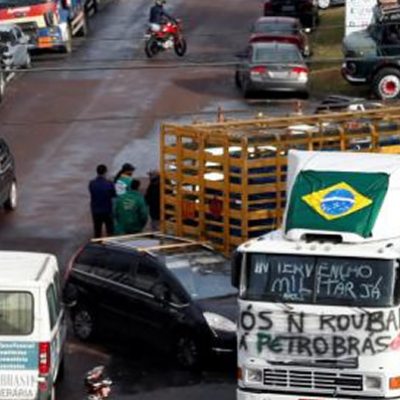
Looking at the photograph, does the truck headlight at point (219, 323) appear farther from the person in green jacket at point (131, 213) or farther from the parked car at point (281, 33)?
the parked car at point (281, 33)

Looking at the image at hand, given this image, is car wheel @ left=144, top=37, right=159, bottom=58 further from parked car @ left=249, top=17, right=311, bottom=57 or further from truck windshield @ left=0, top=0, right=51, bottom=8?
truck windshield @ left=0, top=0, right=51, bottom=8

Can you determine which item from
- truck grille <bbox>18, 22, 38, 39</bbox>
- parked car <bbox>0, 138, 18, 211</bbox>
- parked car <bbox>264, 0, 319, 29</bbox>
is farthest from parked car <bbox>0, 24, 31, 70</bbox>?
parked car <bbox>0, 138, 18, 211</bbox>

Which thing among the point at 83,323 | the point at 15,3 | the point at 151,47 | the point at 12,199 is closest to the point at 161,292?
the point at 83,323

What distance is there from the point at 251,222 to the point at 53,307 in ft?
17.1

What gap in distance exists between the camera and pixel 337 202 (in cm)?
1927

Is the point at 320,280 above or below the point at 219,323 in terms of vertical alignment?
above

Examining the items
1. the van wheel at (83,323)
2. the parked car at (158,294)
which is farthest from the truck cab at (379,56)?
the van wheel at (83,323)

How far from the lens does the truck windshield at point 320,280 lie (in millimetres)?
18359

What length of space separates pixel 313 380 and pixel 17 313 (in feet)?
11.4

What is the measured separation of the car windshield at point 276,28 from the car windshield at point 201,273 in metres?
23.4

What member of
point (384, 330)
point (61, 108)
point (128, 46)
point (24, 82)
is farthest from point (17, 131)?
point (384, 330)

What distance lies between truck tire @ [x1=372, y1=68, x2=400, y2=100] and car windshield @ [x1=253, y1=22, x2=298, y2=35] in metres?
4.90

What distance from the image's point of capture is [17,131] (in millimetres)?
39750

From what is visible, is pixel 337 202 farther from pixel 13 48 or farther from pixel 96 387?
pixel 13 48
